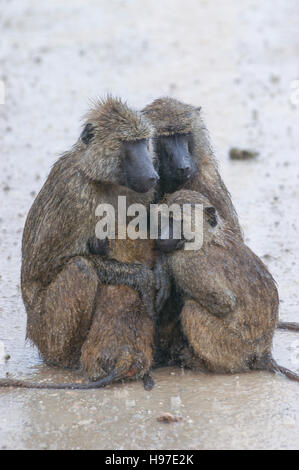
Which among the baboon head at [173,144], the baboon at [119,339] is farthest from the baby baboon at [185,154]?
the baboon at [119,339]

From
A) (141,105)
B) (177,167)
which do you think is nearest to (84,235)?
(177,167)

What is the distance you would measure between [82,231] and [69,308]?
0.43m

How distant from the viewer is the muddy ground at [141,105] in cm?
462

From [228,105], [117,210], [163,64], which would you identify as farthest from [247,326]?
[163,64]

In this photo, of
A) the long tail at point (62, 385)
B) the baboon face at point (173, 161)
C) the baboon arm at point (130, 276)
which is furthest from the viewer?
the baboon face at point (173, 161)

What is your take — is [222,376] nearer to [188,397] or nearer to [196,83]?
[188,397]

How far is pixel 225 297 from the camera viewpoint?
16.7 feet

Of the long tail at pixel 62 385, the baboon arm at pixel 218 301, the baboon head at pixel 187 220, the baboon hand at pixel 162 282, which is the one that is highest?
the baboon head at pixel 187 220

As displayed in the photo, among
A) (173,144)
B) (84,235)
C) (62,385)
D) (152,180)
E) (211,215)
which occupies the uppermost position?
(173,144)

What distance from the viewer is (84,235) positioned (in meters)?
5.14

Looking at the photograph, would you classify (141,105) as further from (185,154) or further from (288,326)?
(185,154)

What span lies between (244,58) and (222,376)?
8112mm

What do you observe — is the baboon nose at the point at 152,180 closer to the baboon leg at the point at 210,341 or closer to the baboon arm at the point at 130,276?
the baboon arm at the point at 130,276

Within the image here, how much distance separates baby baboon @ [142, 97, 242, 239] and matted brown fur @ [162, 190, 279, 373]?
194mm
